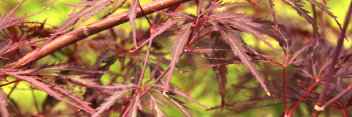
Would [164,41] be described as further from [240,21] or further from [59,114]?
[240,21]

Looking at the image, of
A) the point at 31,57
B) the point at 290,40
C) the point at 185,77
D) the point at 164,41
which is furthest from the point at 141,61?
the point at 185,77

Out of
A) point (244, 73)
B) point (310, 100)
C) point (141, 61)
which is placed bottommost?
point (244, 73)

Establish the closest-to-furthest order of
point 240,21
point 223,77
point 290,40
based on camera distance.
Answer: point 240,21
point 290,40
point 223,77

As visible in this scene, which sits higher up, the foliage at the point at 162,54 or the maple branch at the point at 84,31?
the maple branch at the point at 84,31

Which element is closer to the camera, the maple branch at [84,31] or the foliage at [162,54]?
the foliage at [162,54]

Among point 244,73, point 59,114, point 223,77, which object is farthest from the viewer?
point 244,73

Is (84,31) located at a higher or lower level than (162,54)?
higher

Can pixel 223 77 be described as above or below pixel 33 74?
below

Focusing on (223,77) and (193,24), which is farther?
(223,77)

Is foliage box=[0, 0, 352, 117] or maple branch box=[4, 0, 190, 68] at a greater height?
maple branch box=[4, 0, 190, 68]

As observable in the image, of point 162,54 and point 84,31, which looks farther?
point 162,54

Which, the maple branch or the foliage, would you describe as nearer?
the foliage
